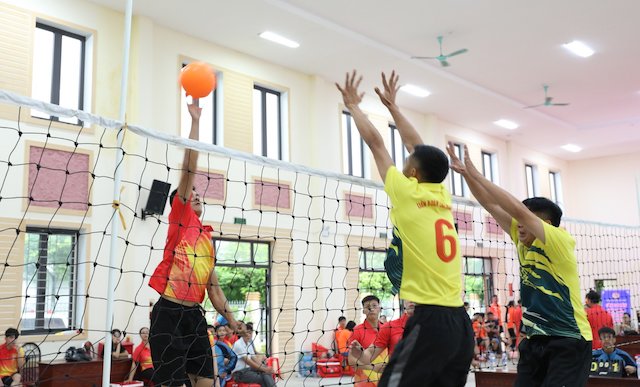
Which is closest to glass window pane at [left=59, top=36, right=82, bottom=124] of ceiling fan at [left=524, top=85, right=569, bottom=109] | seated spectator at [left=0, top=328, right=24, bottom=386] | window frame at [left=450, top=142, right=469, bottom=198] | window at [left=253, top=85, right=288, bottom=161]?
seated spectator at [left=0, top=328, right=24, bottom=386]

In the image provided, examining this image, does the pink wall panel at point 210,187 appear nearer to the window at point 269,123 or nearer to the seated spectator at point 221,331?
the window at point 269,123

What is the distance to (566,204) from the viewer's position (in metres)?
26.7

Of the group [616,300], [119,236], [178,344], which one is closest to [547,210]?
[178,344]

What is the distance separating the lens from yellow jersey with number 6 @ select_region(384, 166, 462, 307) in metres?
3.09

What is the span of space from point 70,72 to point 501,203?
10263mm

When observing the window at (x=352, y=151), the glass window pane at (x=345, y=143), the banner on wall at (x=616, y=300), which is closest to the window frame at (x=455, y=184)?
the window at (x=352, y=151)

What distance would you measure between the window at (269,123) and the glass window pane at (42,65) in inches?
187

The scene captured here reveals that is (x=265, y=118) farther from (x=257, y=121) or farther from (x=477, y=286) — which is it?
(x=477, y=286)

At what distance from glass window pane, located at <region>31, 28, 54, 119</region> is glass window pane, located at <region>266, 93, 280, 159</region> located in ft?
17.0

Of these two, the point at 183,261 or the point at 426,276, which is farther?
the point at 183,261

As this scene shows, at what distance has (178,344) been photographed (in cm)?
404

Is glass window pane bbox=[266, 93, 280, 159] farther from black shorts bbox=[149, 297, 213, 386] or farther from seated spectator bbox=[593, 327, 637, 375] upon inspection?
black shorts bbox=[149, 297, 213, 386]

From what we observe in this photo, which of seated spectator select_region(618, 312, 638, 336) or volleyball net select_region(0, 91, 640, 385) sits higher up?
volleyball net select_region(0, 91, 640, 385)

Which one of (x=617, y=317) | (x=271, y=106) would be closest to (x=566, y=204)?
(x=617, y=317)
